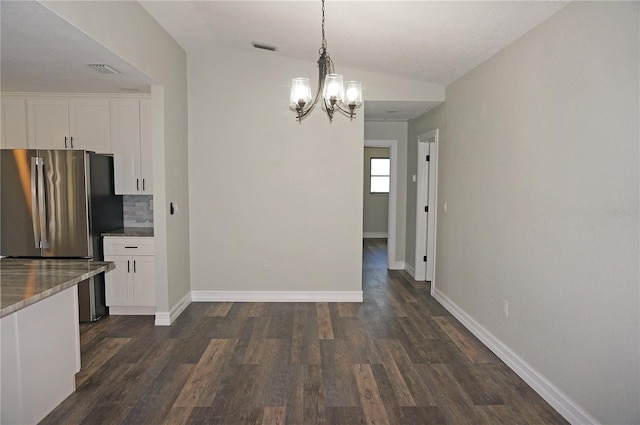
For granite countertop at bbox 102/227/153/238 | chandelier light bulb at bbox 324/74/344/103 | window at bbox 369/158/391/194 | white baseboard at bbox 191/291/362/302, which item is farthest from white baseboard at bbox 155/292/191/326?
window at bbox 369/158/391/194

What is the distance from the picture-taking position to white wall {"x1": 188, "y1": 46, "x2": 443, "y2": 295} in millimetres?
4699

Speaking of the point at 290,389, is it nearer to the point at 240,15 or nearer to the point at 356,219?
the point at 356,219

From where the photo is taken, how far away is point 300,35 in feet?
12.5

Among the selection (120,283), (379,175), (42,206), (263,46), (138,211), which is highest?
(263,46)

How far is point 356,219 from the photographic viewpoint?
486 cm

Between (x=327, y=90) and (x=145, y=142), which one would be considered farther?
(x=145, y=142)

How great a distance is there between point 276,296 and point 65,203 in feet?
8.14

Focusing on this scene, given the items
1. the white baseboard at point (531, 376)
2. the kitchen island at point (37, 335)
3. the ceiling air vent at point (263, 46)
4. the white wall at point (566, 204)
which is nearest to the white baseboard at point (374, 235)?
the white baseboard at point (531, 376)

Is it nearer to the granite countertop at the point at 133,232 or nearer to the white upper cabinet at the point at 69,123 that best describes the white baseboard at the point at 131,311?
the granite countertop at the point at 133,232

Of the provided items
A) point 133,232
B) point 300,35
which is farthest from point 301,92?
point 133,232

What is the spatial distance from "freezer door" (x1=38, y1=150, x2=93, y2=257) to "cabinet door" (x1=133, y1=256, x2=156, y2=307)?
20.5 inches

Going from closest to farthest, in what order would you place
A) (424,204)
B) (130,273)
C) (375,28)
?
(375,28) < (130,273) < (424,204)

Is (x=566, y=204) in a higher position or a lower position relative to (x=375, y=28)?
lower

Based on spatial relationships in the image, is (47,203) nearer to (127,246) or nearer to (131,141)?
(127,246)
